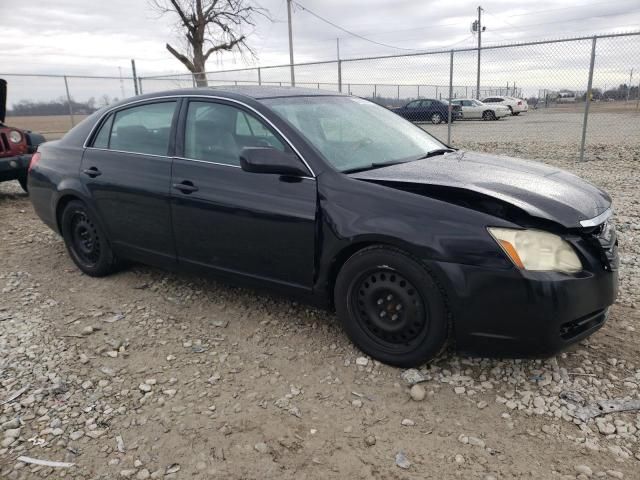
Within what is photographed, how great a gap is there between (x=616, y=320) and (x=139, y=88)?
16.5 meters

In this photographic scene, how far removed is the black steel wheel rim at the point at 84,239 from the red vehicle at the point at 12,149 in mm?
3297

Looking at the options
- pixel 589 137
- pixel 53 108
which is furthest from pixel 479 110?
pixel 53 108

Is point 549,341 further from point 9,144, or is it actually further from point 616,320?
point 9,144

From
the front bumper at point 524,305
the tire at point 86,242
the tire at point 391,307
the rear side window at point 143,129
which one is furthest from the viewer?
the tire at point 86,242

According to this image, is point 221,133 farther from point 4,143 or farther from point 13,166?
point 4,143

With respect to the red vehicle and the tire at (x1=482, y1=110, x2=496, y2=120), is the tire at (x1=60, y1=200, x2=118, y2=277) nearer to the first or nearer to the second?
the red vehicle

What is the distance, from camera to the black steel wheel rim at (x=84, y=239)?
437 cm

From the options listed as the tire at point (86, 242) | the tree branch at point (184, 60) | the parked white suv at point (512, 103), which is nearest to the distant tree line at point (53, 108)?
the tree branch at point (184, 60)

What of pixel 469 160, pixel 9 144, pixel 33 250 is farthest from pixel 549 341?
pixel 9 144

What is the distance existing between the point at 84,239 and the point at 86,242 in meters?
0.04

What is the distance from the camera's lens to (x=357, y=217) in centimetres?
278

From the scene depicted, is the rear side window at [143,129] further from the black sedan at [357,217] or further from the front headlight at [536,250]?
the front headlight at [536,250]

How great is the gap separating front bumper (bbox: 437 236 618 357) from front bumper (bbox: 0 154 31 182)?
6.66 meters

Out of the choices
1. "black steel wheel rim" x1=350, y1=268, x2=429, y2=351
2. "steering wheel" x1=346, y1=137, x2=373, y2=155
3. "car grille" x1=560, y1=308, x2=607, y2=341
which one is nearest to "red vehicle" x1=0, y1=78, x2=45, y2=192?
"steering wheel" x1=346, y1=137, x2=373, y2=155
